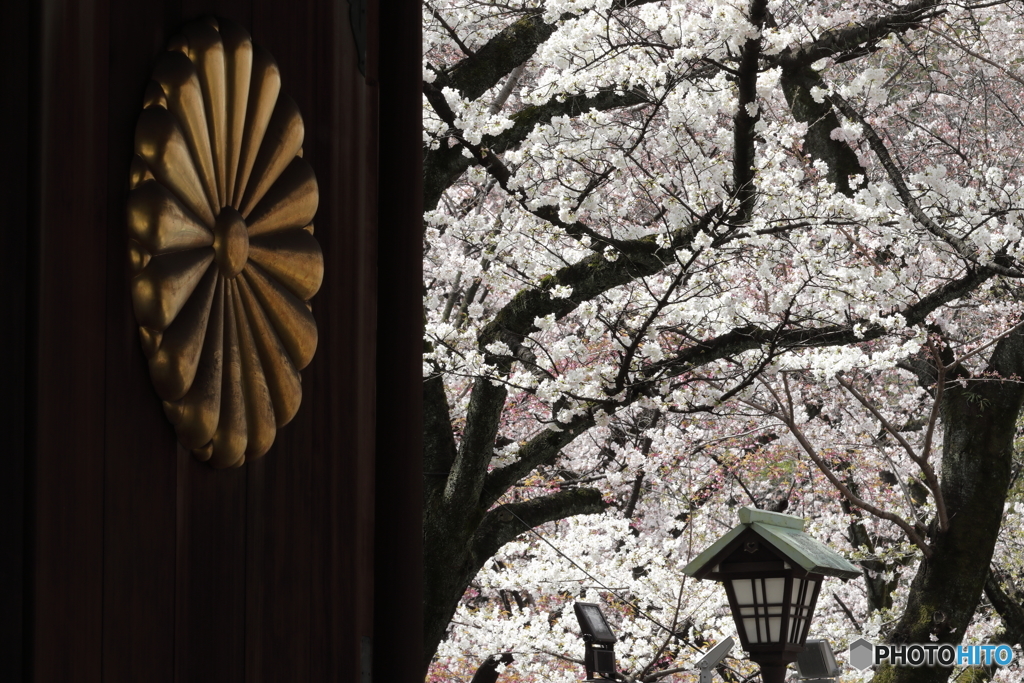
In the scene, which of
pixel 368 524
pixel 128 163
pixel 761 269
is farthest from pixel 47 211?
pixel 761 269

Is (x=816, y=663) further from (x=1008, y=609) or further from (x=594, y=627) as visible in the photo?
(x=1008, y=609)

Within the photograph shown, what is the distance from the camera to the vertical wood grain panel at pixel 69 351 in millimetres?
834

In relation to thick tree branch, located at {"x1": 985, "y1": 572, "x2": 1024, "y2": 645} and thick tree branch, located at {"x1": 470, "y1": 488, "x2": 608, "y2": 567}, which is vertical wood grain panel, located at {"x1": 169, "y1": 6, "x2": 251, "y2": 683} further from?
thick tree branch, located at {"x1": 985, "y1": 572, "x2": 1024, "y2": 645}

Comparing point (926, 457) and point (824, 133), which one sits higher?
point (824, 133)

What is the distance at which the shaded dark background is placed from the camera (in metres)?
0.84

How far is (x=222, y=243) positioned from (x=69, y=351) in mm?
221

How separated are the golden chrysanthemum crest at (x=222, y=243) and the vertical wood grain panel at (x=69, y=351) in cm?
5

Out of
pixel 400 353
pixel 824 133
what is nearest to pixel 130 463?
pixel 400 353

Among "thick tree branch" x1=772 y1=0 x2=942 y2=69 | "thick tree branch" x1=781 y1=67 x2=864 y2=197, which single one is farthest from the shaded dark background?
"thick tree branch" x1=781 y1=67 x2=864 y2=197

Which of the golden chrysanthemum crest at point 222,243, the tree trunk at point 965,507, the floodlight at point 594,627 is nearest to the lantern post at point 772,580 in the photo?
the floodlight at point 594,627

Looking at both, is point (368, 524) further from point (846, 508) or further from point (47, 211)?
point (846, 508)

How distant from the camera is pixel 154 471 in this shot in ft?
3.16

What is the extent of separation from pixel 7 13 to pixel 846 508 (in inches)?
420

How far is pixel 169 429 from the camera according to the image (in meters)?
0.99
